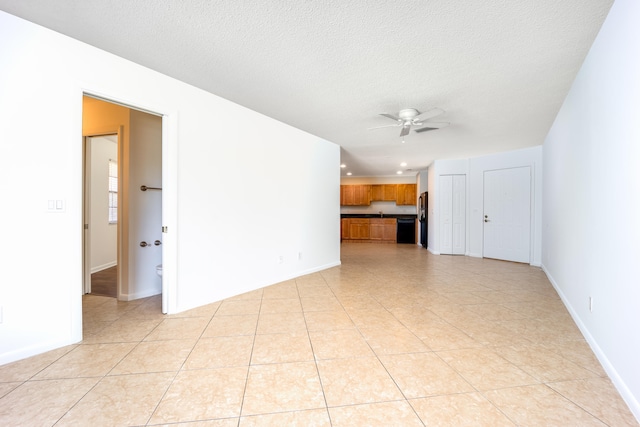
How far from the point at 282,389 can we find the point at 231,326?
1.12 metres

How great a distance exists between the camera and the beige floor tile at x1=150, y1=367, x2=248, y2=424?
146 centimetres

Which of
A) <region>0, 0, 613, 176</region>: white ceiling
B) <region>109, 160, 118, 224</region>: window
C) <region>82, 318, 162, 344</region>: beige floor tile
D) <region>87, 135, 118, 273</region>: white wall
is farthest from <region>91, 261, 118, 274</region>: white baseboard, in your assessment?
<region>0, 0, 613, 176</region>: white ceiling

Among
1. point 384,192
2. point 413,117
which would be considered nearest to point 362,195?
point 384,192

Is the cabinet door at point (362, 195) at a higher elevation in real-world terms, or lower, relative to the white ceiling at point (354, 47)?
lower

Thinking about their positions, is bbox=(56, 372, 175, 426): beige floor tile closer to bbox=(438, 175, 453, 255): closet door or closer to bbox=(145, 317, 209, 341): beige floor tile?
bbox=(145, 317, 209, 341): beige floor tile

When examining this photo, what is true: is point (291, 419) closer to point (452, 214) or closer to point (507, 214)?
point (507, 214)

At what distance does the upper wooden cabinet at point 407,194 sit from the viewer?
1023 centimetres

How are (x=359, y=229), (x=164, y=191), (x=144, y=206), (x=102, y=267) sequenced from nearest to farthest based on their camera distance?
(x=164, y=191) < (x=144, y=206) < (x=102, y=267) < (x=359, y=229)

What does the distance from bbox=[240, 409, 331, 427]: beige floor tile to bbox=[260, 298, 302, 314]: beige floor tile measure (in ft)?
5.13

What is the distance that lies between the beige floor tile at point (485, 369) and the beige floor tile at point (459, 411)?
0.17 metres

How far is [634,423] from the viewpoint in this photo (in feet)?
4.59

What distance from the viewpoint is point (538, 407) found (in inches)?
59.4

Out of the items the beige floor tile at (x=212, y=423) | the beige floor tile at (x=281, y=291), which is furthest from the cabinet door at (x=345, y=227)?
the beige floor tile at (x=212, y=423)

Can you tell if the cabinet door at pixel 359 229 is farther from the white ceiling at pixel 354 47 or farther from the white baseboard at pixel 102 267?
the white baseboard at pixel 102 267
